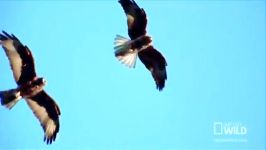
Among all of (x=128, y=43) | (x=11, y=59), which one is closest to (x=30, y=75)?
(x=11, y=59)

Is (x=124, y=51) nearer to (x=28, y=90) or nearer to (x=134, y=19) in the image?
(x=134, y=19)

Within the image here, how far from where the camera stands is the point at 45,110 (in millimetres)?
7730

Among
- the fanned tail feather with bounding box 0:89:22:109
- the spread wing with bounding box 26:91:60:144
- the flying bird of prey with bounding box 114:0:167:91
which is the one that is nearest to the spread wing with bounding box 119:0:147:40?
the flying bird of prey with bounding box 114:0:167:91

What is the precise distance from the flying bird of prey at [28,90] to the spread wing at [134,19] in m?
1.06

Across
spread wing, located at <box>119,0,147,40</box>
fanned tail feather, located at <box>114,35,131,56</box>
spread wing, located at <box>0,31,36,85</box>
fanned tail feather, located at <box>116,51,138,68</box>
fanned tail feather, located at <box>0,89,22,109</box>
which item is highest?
spread wing, located at <box>119,0,147,40</box>

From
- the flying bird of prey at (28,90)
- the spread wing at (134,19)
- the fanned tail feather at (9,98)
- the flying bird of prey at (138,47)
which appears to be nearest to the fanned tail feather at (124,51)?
the flying bird of prey at (138,47)

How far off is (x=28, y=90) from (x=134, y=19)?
130 centimetres

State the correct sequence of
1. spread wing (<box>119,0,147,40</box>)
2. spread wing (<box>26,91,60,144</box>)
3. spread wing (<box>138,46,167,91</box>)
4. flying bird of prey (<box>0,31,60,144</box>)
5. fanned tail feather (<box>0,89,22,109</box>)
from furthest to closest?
1. spread wing (<box>138,46,167,91</box>)
2. spread wing (<box>119,0,147,40</box>)
3. spread wing (<box>26,91,60,144</box>)
4. flying bird of prey (<box>0,31,60,144</box>)
5. fanned tail feather (<box>0,89,22,109</box>)

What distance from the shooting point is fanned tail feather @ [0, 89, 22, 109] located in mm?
7195

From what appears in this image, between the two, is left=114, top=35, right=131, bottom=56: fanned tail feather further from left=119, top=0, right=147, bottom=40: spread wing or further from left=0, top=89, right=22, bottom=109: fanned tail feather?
left=0, top=89, right=22, bottom=109: fanned tail feather

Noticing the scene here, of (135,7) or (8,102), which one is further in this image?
(135,7)

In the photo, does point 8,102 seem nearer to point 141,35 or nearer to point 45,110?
point 45,110

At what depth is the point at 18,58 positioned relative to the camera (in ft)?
24.3

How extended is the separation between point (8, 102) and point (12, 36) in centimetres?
63
